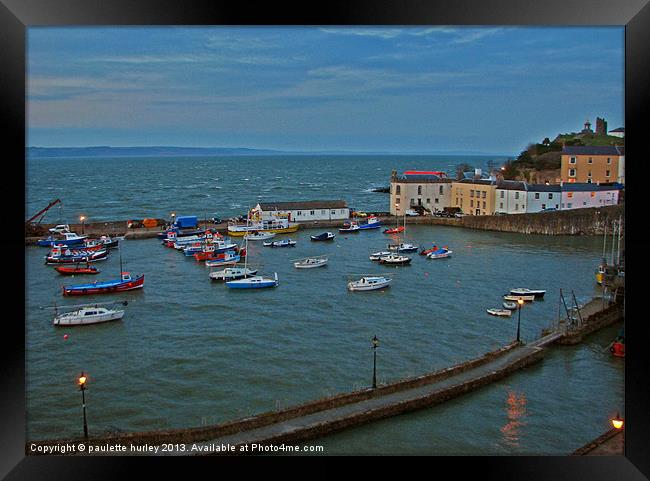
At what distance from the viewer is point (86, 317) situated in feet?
26.5

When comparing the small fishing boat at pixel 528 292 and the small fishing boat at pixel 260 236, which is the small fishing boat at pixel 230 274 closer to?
the small fishing boat at pixel 528 292

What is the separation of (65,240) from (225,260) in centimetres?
415

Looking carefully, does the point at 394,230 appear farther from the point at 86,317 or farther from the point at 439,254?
the point at 86,317

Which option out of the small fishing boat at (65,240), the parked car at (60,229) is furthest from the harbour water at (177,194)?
the small fishing boat at (65,240)

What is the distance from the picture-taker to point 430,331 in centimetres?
776

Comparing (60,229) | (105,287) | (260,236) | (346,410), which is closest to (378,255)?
(260,236)

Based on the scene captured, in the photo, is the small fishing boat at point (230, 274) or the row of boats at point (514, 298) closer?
the row of boats at point (514, 298)

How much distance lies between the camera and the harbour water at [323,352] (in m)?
5.10

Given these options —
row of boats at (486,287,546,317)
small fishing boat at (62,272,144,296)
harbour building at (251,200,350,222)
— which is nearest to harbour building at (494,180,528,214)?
harbour building at (251,200,350,222)

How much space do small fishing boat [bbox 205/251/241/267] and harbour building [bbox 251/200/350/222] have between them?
4.38m

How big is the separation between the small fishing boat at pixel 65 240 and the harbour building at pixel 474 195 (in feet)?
33.5

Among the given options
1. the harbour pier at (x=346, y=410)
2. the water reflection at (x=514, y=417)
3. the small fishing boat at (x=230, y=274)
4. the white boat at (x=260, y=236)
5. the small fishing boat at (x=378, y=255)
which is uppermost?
the white boat at (x=260, y=236)

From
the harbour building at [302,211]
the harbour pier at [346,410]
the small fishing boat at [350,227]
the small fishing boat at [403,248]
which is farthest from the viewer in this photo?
the harbour building at [302,211]
